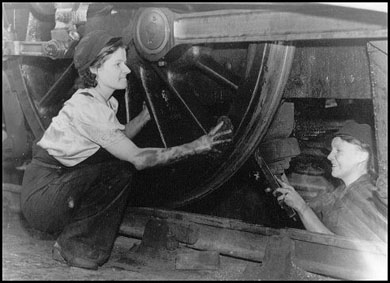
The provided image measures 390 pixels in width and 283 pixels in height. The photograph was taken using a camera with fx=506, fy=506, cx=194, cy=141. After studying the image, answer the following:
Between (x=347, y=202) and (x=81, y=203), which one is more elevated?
(x=347, y=202)

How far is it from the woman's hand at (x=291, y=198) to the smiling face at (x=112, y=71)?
1.09m

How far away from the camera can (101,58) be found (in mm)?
2877

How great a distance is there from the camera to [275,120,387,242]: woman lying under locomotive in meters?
2.50

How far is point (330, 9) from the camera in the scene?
6.85 feet

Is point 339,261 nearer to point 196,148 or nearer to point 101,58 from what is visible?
point 196,148

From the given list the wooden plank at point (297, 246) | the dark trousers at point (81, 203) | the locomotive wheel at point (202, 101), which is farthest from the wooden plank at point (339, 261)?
the dark trousers at point (81, 203)

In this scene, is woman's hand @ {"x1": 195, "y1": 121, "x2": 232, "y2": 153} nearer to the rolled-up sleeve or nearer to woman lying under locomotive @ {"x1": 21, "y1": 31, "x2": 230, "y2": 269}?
woman lying under locomotive @ {"x1": 21, "y1": 31, "x2": 230, "y2": 269}

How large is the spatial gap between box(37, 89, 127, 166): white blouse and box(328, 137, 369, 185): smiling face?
1.19 m

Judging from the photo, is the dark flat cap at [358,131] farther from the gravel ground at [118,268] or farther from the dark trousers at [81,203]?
the dark trousers at [81,203]

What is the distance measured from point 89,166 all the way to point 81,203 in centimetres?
21

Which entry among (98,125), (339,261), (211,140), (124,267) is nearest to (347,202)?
(339,261)

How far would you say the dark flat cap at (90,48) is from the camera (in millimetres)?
2840

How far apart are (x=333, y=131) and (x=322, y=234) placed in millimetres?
1511

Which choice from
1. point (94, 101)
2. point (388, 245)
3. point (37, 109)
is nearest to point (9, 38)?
point (37, 109)
